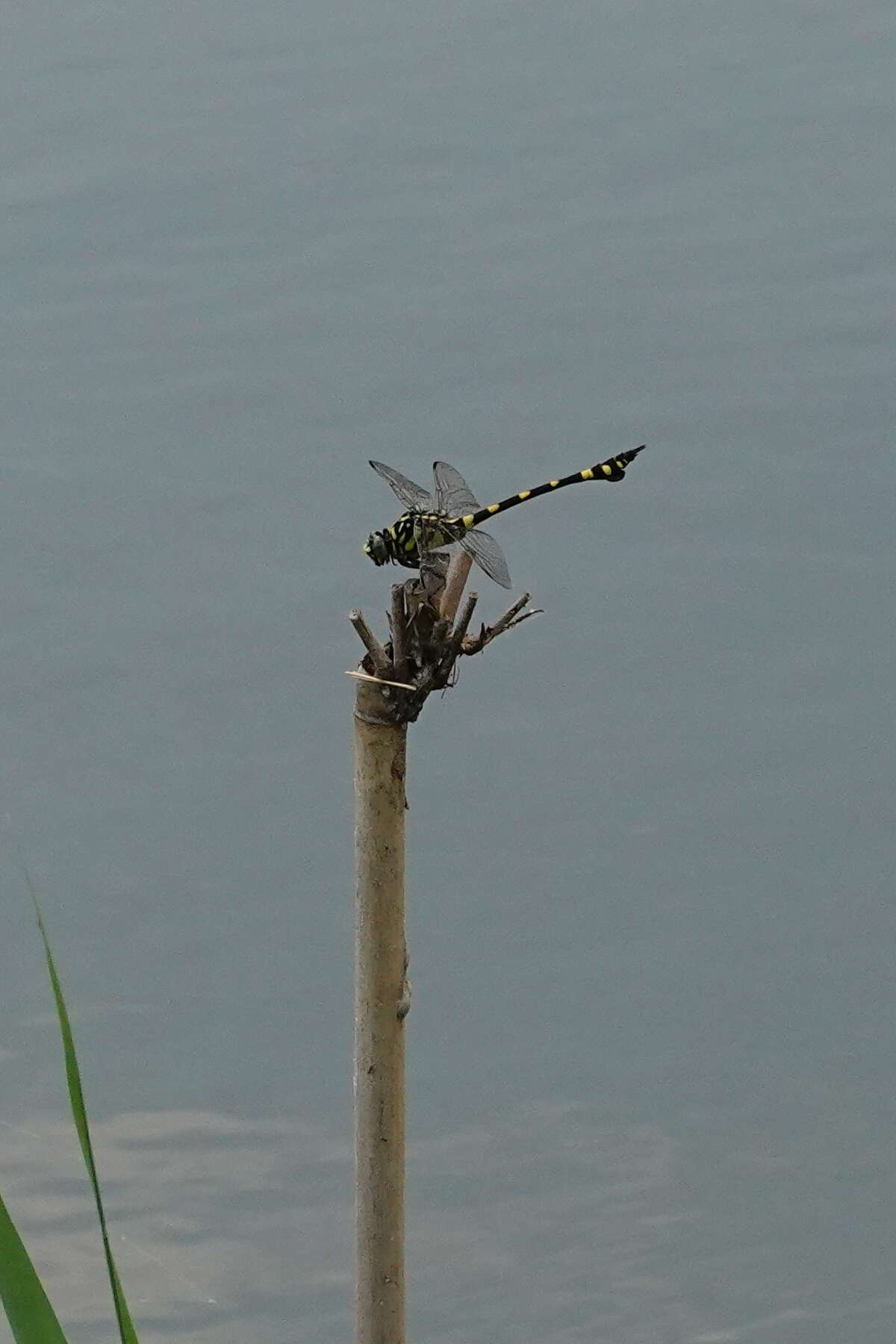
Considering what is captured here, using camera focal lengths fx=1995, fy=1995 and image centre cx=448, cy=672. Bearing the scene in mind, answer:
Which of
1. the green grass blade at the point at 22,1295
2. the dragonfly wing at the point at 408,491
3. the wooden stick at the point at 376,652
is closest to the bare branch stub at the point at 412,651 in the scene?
the wooden stick at the point at 376,652

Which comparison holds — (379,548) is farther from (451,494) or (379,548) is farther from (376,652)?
(376,652)

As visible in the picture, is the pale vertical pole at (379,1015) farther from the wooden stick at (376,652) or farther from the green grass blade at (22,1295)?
the green grass blade at (22,1295)

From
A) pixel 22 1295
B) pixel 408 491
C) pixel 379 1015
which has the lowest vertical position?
pixel 22 1295

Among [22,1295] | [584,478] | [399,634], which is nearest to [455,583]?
[399,634]

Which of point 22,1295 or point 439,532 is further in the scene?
point 439,532

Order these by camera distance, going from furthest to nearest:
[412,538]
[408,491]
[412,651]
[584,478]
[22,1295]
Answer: [584,478] < [408,491] < [412,538] < [412,651] < [22,1295]

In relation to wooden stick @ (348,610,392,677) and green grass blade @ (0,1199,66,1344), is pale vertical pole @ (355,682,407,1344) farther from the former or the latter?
green grass blade @ (0,1199,66,1344)

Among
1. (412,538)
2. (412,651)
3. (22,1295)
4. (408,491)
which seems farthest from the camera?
(408,491)
